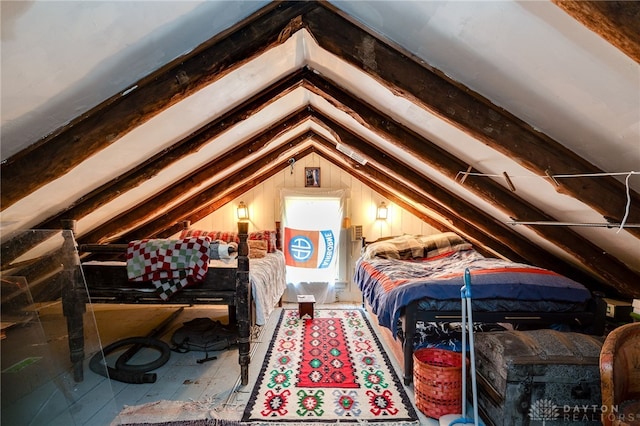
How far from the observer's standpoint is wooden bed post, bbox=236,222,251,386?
274 cm

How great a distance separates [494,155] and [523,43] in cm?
99

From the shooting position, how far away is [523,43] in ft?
4.31

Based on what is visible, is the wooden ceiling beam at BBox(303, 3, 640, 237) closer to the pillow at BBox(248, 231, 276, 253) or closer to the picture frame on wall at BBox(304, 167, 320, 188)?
the pillow at BBox(248, 231, 276, 253)

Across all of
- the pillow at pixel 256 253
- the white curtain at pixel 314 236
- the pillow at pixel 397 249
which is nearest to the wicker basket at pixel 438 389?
the pillow at pixel 397 249

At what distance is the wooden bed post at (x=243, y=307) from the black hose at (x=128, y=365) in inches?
30.1

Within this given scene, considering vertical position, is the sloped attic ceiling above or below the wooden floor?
above

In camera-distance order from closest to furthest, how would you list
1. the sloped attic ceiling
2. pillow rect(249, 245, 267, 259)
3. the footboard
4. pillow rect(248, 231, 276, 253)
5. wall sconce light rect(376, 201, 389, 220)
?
the sloped attic ceiling, the footboard, pillow rect(249, 245, 267, 259), pillow rect(248, 231, 276, 253), wall sconce light rect(376, 201, 389, 220)

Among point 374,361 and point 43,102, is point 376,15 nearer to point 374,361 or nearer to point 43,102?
point 43,102

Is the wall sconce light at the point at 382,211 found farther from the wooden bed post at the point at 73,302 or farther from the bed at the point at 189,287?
the wooden bed post at the point at 73,302

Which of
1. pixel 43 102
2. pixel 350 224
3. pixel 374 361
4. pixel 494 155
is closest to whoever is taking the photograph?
pixel 43 102

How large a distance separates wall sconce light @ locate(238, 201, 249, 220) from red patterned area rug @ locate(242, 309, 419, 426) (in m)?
1.97

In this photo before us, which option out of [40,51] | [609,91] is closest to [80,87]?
[40,51]

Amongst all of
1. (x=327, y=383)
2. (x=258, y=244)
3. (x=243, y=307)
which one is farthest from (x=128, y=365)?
(x=258, y=244)

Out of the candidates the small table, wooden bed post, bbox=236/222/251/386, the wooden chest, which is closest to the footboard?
wooden bed post, bbox=236/222/251/386
